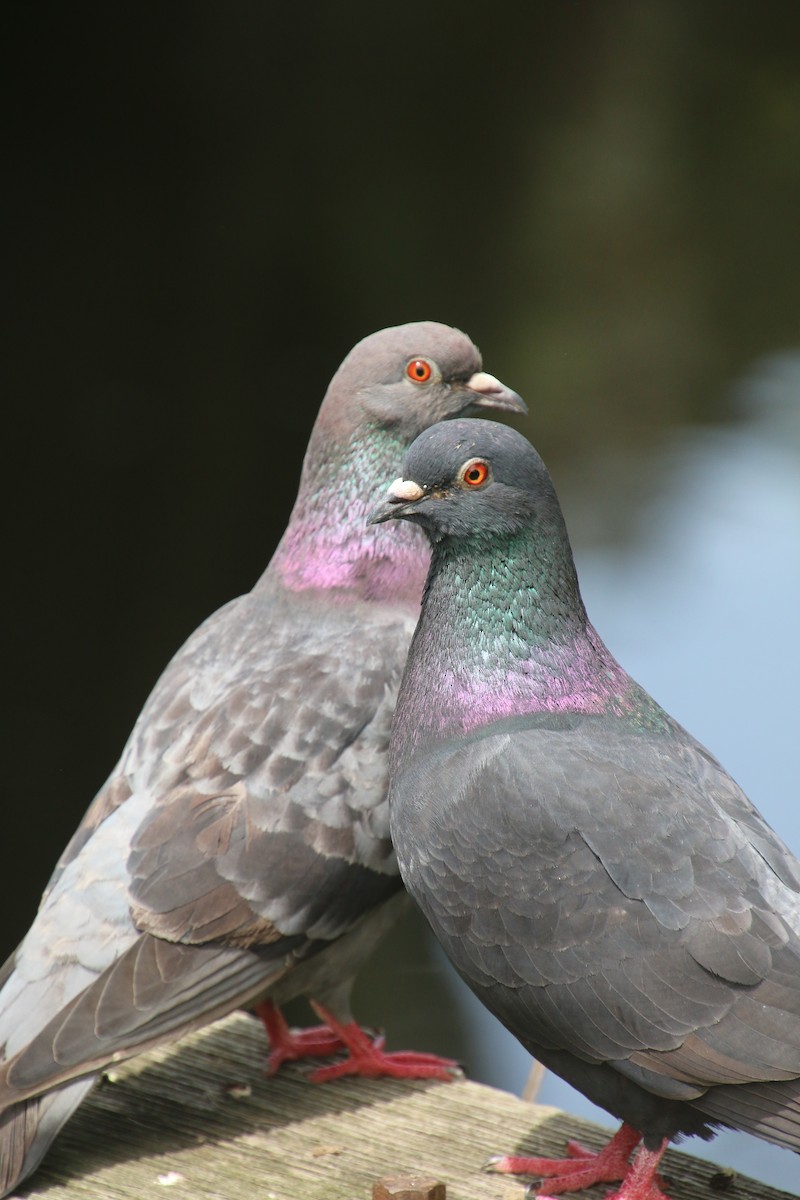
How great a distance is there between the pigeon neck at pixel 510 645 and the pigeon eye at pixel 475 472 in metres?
0.14

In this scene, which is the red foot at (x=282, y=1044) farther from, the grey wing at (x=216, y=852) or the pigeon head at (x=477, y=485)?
the pigeon head at (x=477, y=485)

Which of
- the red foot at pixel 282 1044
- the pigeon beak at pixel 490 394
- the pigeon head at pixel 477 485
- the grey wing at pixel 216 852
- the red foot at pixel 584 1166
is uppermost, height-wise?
the pigeon beak at pixel 490 394

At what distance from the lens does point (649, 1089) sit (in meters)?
3.50

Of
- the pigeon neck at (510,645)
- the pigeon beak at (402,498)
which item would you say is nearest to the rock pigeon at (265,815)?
the pigeon neck at (510,645)

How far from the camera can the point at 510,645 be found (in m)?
3.83

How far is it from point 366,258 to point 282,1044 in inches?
323

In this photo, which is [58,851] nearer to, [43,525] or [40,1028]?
[43,525]

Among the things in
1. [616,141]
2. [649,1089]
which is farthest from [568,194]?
[649,1089]

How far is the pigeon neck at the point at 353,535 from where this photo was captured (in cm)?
477

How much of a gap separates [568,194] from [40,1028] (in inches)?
386

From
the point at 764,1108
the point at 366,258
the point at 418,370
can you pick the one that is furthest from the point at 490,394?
the point at 366,258

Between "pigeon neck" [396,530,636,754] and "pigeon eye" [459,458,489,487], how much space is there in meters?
0.14

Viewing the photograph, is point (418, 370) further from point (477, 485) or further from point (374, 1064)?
point (374, 1064)

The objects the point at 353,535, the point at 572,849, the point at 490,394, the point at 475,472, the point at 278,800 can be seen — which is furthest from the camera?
the point at 490,394
